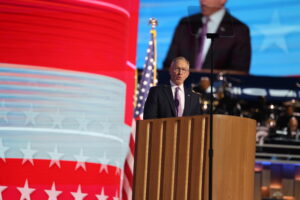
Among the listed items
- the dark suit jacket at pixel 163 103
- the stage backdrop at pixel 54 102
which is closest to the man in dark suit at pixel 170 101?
the dark suit jacket at pixel 163 103

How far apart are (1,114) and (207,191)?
3255 mm

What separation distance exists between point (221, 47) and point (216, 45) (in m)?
0.13

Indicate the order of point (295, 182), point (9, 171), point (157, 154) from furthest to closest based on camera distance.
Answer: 1. point (295, 182)
2. point (9, 171)
3. point (157, 154)

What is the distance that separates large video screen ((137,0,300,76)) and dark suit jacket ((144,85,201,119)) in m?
9.79

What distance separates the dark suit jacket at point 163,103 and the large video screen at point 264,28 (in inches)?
385

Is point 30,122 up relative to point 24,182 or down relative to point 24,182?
up

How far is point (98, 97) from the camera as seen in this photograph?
7605mm

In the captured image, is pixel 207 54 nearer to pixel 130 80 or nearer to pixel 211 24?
pixel 211 24

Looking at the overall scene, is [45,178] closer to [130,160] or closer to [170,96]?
[130,160]

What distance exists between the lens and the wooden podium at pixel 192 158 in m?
4.64

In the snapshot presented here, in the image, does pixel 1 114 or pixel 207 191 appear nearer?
pixel 207 191

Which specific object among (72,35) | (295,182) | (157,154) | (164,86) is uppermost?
(72,35)

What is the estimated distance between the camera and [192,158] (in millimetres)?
4730

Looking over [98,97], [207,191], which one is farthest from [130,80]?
[207,191]
